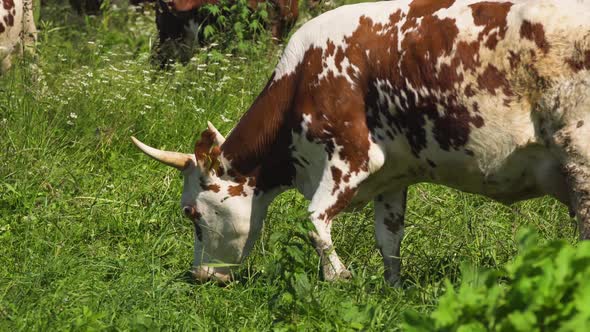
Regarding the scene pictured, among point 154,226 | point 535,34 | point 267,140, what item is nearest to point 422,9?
point 535,34

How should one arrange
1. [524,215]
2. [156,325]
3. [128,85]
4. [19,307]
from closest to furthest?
[156,325], [19,307], [524,215], [128,85]

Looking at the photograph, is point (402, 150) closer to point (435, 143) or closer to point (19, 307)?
point (435, 143)

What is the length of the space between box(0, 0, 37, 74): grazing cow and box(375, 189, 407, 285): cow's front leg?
3560mm

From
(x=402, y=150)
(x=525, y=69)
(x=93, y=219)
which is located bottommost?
(x=93, y=219)

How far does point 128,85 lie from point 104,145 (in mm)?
912

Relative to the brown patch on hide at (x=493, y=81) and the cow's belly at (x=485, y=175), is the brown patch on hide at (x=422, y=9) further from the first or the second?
the cow's belly at (x=485, y=175)

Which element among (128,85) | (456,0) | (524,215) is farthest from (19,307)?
(128,85)

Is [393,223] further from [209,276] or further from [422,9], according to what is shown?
[422,9]

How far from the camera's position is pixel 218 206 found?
6.71 m

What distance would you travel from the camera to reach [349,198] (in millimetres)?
6141

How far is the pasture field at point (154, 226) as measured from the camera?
18.3ft

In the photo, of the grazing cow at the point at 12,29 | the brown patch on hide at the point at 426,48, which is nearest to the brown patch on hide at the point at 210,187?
the brown patch on hide at the point at 426,48

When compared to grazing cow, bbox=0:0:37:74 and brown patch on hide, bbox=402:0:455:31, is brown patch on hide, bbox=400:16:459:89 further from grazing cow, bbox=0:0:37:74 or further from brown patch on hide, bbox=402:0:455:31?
grazing cow, bbox=0:0:37:74

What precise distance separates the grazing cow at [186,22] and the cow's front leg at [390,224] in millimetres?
4030
